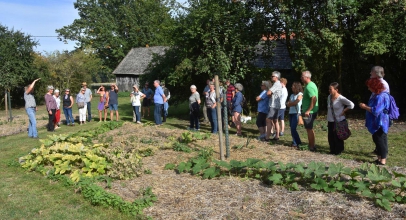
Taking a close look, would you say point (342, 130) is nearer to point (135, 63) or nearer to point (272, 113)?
point (272, 113)

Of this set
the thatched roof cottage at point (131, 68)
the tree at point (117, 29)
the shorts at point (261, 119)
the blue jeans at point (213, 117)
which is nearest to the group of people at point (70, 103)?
the blue jeans at point (213, 117)

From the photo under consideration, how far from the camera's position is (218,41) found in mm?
14297

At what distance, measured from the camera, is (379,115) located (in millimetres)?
6547

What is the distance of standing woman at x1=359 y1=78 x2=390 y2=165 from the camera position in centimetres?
654

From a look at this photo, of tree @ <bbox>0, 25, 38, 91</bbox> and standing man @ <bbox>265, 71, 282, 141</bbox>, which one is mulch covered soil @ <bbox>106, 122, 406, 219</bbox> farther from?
tree @ <bbox>0, 25, 38, 91</bbox>

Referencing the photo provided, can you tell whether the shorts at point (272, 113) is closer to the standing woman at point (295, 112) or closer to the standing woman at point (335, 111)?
the standing woman at point (295, 112)

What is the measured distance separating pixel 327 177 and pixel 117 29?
2055 inches

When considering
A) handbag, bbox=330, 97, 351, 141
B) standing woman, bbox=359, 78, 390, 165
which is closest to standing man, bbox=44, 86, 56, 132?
handbag, bbox=330, 97, 351, 141

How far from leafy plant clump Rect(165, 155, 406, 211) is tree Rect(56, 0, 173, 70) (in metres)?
45.7

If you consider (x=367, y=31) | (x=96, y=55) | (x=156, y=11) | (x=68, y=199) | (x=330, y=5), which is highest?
(x=156, y=11)

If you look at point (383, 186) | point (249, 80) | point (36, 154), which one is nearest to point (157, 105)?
point (249, 80)

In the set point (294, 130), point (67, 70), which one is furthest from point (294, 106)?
point (67, 70)

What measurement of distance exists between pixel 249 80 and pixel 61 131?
8144mm

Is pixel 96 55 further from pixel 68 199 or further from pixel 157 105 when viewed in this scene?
pixel 68 199
